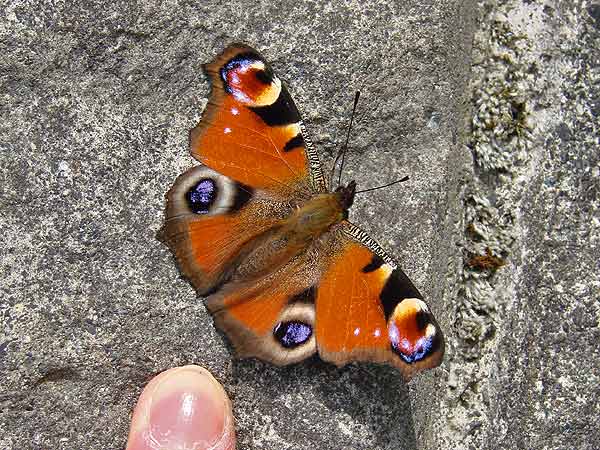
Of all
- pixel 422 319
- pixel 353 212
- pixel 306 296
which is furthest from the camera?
pixel 353 212

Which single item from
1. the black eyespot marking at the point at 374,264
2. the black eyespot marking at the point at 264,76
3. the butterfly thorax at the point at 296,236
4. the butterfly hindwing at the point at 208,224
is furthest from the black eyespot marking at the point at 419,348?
the black eyespot marking at the point at 264,76

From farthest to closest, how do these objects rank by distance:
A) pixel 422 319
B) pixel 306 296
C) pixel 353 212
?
pixel 353 212, pixel 306 296, pixel 422 319

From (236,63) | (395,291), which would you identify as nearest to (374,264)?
(395,291)

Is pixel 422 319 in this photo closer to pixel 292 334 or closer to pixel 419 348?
pixel 419 348

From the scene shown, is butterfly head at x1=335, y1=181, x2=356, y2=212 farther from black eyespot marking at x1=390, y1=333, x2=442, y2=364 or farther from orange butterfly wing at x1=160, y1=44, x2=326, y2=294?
A: black eyespot marking at x1=390, y1=333, x2=442, y2=364

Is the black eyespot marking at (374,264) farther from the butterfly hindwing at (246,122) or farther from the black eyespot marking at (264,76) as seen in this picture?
the black eyespot marking at (264,76)

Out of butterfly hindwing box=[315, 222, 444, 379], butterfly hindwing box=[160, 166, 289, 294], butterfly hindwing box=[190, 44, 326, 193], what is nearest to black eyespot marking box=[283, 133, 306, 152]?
butterfly hindwing box=[190, 44, 326, 193]
